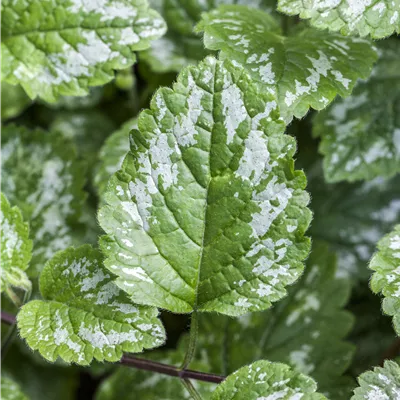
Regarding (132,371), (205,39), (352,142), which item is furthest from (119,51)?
(132,371)

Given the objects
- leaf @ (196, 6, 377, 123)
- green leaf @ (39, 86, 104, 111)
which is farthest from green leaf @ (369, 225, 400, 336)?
green leaf @ (39, 86, 104, 111)

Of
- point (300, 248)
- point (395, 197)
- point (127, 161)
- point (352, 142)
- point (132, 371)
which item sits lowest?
point (132, 371)

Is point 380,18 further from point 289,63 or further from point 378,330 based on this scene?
point 378,330

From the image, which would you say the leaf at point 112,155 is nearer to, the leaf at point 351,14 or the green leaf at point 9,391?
the green leaf at point 9,391

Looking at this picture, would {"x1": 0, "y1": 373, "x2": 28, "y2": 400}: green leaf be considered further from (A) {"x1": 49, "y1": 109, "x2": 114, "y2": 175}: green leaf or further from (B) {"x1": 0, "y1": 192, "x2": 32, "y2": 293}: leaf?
(A) {"x1": 49, "y1": 109, "x2": 114, "y2": 175}: green leaf

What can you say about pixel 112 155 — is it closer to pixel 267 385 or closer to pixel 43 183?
pixel 43 183

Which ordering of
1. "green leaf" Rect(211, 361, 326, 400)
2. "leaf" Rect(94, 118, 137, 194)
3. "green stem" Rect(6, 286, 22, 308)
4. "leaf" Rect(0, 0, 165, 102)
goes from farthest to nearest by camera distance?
"leaf" Rect(94, 118, 137, 194), "leaf" Rect(0, 0, 165, 102), "green stem" Rect(6, 286, 22, 308), "green leaf" Rect(211, 361, 326, 400)

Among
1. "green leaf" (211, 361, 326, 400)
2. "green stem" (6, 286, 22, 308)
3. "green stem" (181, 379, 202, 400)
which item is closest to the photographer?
"green leaf" (211, 361, 326, 400)
